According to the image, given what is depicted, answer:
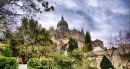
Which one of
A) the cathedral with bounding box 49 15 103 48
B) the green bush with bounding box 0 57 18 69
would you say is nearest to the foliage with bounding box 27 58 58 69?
the green bush with bounding box 0 57 18 69

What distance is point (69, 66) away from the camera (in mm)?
27547

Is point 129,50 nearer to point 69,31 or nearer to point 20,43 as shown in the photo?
point 20,43

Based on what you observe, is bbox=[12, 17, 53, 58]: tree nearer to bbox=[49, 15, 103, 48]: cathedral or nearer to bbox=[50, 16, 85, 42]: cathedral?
bbox=[49, 15, 103, 48]: cathedral

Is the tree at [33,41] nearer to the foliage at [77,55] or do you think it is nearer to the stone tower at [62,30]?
the foliage at [77,55]

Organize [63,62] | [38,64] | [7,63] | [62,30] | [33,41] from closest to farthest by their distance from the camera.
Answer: [7,63], [38,64], [63,62], [33,41], [62,30]

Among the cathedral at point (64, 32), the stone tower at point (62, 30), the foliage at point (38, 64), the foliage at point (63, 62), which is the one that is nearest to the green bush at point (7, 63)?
the foliage at point (38, 64)

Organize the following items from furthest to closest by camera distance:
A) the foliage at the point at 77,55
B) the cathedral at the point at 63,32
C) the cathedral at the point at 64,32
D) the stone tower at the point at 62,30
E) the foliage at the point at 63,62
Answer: the stone tower at the point at 62,30 < the cathedral at the point at 63,32 < the cathedral at the point at 64,32 < the foliage at the point at 77,55 < the foliage at the point at 63,62

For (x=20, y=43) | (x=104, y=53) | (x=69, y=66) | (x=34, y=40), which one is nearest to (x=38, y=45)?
(x=34, y=40)

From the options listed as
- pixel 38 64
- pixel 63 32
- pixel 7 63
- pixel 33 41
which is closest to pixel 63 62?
pixel 33 41

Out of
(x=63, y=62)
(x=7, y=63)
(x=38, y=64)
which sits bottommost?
(x=63, y=62)

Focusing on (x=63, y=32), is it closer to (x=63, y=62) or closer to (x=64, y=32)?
(x=64, y=32)

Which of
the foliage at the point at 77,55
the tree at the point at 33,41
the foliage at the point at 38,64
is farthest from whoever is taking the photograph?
the tree at the point at 33,41

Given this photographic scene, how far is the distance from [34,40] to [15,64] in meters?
16.2

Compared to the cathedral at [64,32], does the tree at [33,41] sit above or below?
below
